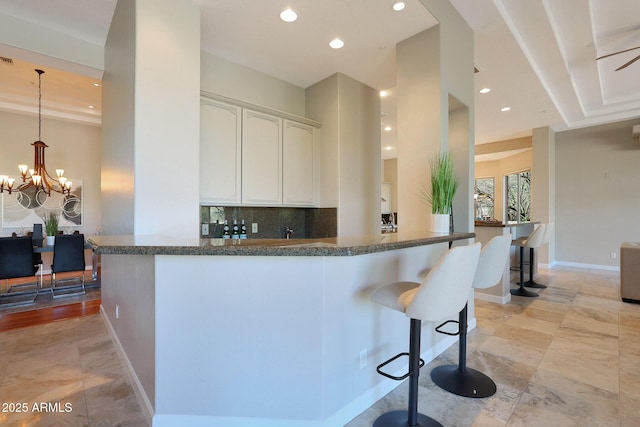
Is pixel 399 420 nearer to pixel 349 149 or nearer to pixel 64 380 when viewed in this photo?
pixel 64 380

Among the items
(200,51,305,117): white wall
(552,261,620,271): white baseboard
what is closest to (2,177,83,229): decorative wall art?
(200,51,305,117): white wall

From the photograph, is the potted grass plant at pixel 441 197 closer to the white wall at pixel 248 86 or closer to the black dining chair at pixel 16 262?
the white wall at pixel 248 86

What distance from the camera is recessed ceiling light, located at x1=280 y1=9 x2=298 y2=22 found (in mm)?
2590

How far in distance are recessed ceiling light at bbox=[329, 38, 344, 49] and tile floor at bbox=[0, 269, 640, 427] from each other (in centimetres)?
308

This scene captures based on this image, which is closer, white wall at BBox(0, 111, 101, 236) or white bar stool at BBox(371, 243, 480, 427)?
white bar stool at BBox(371, 243, 480, 427)

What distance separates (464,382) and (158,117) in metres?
2.91

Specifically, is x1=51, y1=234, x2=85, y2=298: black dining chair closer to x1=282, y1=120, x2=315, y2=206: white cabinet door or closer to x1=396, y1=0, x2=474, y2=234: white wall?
x1=282, y1=120, x2=315, y2=206: white cabinet door

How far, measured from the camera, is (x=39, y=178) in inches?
185

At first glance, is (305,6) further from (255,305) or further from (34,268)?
(34,268)

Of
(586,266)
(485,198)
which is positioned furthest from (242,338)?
(485,198)

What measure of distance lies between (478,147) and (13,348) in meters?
9.17

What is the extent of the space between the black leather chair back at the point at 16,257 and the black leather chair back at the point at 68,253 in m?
0.29

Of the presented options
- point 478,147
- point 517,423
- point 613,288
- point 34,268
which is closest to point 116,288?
point 34,268

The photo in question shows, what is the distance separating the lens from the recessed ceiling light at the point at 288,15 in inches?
102
